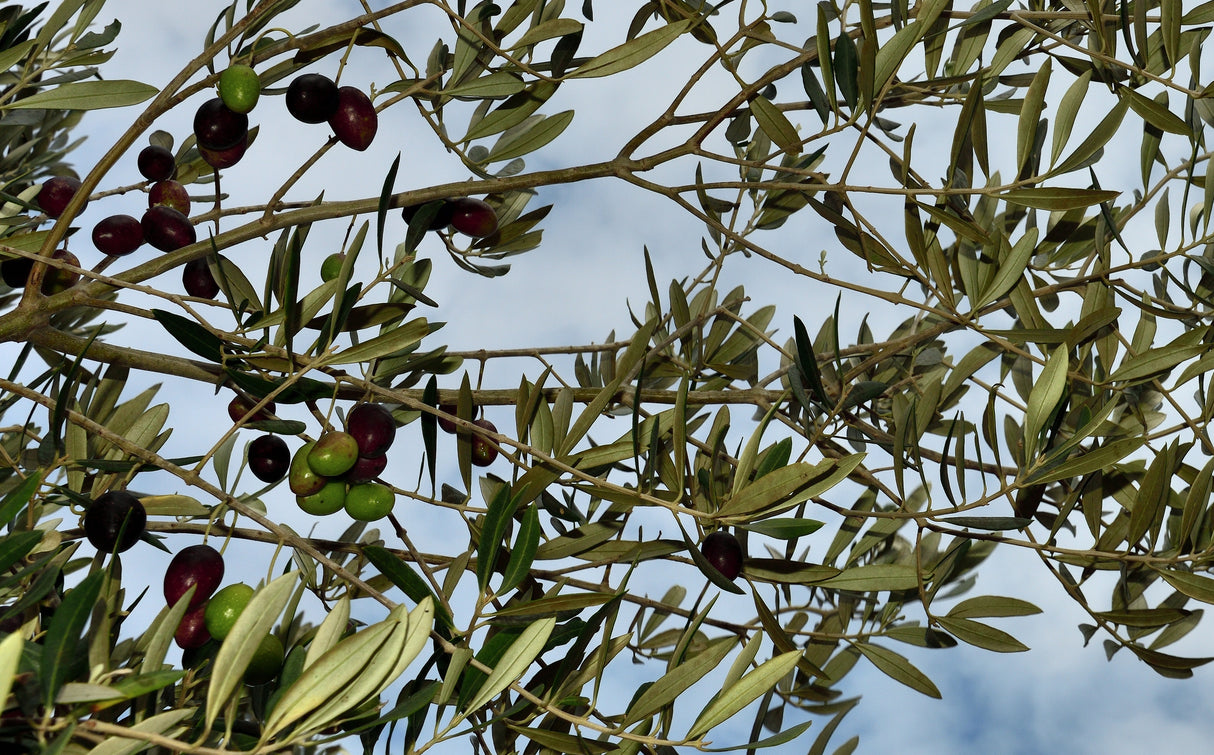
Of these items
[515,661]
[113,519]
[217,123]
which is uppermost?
[217,123]

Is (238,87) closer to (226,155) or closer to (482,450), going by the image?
(226,155)

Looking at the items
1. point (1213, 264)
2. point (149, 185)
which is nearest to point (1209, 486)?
point (1213, 264)

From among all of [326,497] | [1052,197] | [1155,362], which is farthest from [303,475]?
[1155,362]

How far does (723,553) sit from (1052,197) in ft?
1.99

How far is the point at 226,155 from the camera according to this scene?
150 cm

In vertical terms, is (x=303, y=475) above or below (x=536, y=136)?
below

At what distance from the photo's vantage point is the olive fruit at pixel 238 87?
4.47 feet

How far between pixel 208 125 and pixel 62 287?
0.36 metres

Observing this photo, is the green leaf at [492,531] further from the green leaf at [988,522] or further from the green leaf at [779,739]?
the green leaf at [988,522]

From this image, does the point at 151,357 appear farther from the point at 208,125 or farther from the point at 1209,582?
the point at 1209,582

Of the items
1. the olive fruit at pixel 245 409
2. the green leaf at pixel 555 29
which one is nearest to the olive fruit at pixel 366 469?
the olive fruit at pixel 245 409

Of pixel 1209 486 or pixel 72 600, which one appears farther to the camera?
pixel 1209 486

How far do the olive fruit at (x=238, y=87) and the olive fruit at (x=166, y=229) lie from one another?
9.3 inches

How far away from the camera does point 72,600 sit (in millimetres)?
690
